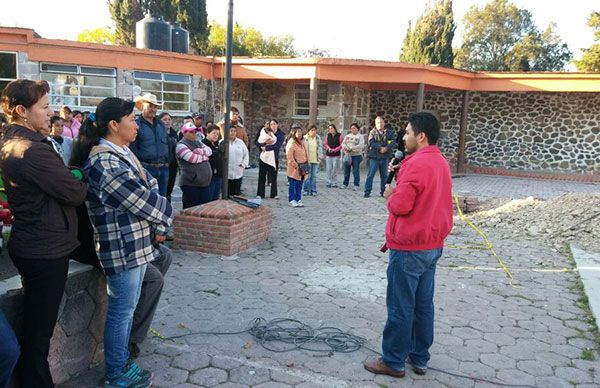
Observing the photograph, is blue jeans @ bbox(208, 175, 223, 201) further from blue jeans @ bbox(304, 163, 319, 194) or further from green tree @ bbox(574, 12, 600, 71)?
green tree @ bbox(574, 12, 600, 71)

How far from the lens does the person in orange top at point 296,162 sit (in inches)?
407

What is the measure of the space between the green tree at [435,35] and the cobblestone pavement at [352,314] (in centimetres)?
2533

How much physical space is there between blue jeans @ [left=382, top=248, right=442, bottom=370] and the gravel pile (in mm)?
5136

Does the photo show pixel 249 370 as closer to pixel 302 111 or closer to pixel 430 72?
pixel 430 72

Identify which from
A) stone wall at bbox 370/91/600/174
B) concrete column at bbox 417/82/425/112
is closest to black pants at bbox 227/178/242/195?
concrete column at bbox 417/82/425/112

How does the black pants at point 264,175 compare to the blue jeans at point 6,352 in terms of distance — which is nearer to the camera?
the blue jeans at point 6,352

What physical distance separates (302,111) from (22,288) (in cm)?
1543

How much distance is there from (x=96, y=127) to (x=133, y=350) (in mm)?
1633

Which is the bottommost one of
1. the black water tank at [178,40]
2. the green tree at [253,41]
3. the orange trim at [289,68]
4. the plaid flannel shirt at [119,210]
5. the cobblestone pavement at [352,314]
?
the cobblestone pavement at [352,314]

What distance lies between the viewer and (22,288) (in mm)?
3014

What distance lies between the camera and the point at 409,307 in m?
3.49

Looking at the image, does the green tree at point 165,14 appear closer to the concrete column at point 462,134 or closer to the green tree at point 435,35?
the green tree at point 435,35

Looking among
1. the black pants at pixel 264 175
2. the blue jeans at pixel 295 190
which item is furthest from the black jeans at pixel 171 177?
the blue jeans at pixel 295 190

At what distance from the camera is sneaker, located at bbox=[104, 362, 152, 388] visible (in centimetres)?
323
